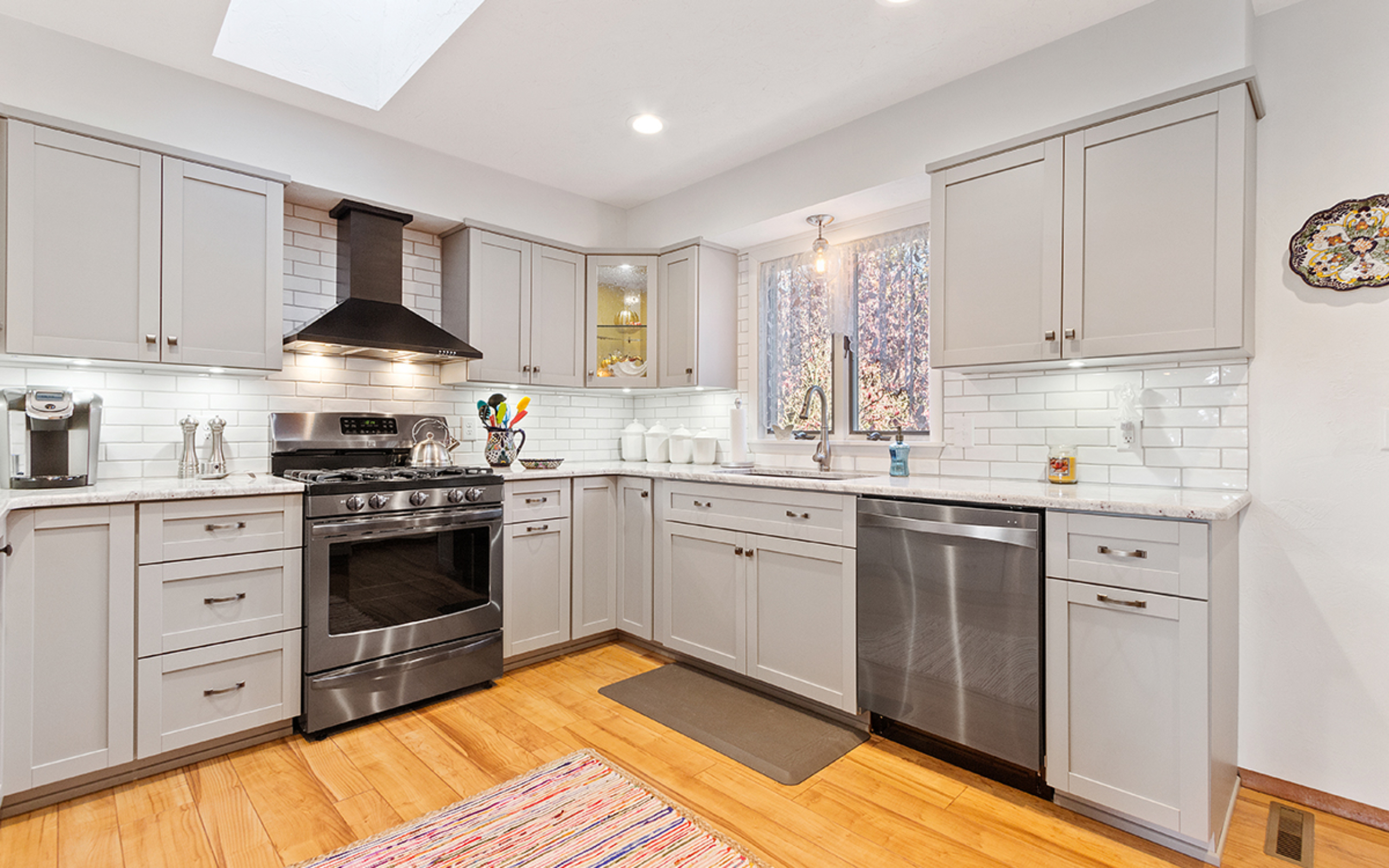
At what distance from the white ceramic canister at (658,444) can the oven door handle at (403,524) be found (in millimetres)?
1329

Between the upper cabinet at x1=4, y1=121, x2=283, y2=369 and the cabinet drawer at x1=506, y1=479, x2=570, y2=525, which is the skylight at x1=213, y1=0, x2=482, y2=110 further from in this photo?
the cabinet drawer at x1=506, y1=479, x2=570, y2=525

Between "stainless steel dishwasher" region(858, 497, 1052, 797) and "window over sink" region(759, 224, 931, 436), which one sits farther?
"window over sink" region(759, 224, 931, 436)

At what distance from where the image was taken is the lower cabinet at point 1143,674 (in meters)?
1.79

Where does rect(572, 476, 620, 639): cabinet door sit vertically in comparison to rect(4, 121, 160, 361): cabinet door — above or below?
below

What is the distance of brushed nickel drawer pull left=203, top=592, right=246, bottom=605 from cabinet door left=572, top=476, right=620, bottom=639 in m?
1.47

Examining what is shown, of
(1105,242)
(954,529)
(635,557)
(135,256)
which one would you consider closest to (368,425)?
(135,256)

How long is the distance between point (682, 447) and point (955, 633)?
2.14m

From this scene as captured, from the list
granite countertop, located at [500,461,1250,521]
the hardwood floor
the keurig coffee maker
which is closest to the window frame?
granite countertop, located at [500,461,1250,521]

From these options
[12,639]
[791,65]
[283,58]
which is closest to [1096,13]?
[791,65]

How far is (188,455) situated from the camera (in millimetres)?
2736

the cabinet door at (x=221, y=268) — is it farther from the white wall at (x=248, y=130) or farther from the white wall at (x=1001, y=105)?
the white wall at (x=1001, y=105)

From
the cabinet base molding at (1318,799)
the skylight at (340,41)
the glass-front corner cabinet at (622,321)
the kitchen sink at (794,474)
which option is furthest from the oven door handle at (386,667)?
the cabinet base molding at (1318,799)

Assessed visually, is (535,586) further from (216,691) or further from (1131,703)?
(1131,703)

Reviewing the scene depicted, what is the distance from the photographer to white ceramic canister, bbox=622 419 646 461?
429 centimetres
